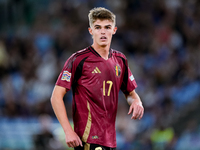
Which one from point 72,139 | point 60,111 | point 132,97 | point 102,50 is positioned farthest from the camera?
point 132,97

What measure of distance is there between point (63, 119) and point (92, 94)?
436 mm

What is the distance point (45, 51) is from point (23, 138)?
3.50 metres

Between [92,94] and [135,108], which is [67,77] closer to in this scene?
[92,94]

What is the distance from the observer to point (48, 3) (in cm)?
1394

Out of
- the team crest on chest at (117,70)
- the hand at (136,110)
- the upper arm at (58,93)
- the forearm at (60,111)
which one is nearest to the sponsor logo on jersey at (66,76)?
the upper arm at (58,93)

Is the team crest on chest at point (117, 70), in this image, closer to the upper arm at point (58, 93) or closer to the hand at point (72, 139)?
the upper arm at point (58, 93)

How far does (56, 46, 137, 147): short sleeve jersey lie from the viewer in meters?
4.36

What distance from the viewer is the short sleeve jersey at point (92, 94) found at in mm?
4355

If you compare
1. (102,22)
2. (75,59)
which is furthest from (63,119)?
(102,22)

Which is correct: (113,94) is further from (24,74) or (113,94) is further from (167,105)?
(24,74)

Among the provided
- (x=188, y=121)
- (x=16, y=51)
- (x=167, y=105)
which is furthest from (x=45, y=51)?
(x=188, y=121)

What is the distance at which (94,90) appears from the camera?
4.39 meters

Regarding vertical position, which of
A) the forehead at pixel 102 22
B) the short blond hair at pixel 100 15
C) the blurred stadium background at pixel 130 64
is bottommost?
the blurred stadium background at pixel 130 64

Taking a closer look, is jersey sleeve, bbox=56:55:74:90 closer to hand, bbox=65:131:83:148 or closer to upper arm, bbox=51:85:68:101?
upper arm, bbox=51:85:68:101
